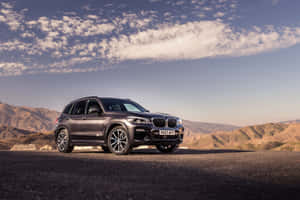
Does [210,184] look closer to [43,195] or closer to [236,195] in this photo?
[236,195]

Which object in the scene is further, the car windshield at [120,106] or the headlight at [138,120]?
the car windshield at [120,106]

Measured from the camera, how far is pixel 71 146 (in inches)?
460

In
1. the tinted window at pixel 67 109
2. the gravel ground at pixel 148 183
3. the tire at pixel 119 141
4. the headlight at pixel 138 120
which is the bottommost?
the gravel ground at pixel 148 183

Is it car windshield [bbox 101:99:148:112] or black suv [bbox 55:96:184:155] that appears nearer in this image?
black suv [bbox 55:96:184:155]

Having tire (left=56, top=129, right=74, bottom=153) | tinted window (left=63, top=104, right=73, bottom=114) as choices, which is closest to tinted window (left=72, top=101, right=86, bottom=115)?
tinted window (left=63, top=104, right=73, bottom=114)

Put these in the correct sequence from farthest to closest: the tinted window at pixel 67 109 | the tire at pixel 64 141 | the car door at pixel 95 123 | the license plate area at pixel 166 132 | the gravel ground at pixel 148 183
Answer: the tinted window at pixel 67 109, the tire at pixel 64 141, the car door at pixel 95 123, the license plate area at pixel 166 132, the gravel ground at pixel 148 183

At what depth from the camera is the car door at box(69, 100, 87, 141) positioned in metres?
11.1

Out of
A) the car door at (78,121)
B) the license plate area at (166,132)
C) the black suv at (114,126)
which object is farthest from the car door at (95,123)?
the license plate area at (166,132)

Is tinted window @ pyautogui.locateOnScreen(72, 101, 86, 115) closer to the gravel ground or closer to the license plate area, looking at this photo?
the license plate area

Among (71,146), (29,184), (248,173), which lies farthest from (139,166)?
(71,146)

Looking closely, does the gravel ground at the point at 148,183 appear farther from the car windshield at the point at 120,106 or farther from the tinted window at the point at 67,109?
the tinted window at the point at 67,109

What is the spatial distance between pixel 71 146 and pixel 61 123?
96 centimetres

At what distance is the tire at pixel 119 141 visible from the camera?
32.6 feet

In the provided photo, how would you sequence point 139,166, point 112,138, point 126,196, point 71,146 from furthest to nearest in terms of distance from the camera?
1. point 71,146
2. point 112,138
3. point 139,166
4. point 126,196
